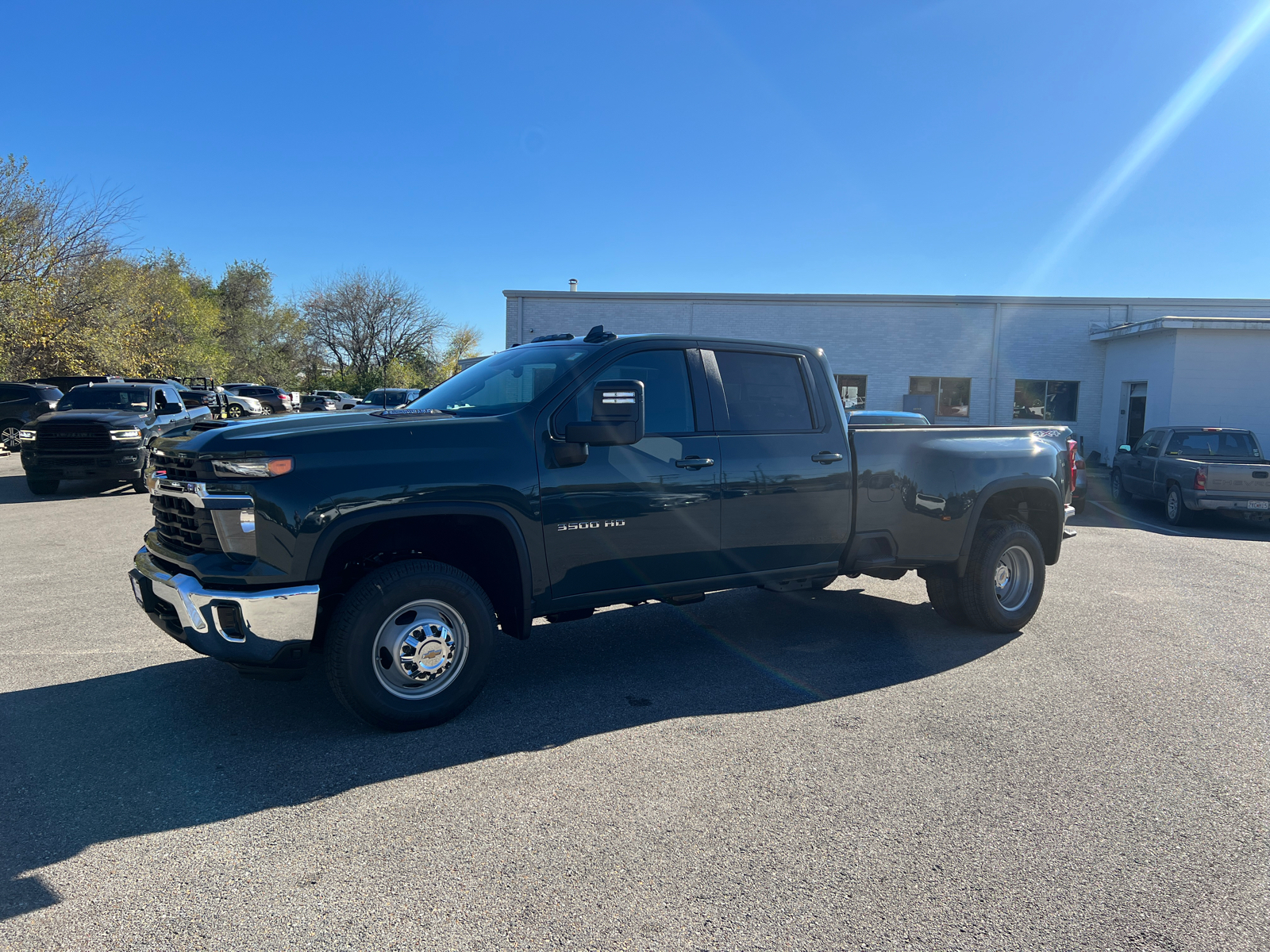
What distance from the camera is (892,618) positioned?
22.3ft

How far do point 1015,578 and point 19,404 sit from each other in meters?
22.6

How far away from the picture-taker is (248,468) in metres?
3.85

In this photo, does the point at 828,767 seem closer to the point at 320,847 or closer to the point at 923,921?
the point at 923,921

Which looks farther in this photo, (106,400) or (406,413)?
(106,400)

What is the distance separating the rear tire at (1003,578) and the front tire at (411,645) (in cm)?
362

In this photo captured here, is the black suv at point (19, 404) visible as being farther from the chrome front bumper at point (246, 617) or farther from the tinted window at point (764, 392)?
the tinted window at point (764, 392)

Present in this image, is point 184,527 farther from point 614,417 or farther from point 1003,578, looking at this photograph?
point 1003,578

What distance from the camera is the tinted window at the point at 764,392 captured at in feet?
17.3

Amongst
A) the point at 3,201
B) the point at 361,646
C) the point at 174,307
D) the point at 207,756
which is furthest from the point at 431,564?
the point at 174,307

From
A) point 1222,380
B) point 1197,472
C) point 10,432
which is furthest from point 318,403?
point 1197,472

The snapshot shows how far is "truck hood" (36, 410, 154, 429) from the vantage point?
13.4 m

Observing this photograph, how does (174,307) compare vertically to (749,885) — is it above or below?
above

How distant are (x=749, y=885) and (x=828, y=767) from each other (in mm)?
1103

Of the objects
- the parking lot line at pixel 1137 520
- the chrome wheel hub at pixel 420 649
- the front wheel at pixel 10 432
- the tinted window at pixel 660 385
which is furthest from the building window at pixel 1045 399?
the front wheel at pixel 10 432
